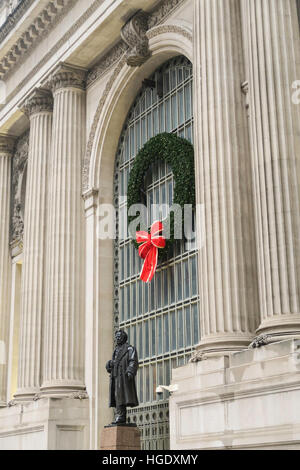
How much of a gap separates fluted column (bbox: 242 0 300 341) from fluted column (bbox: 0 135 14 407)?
15128mm

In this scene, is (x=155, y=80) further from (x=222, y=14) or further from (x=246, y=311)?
(x=246, y=311)

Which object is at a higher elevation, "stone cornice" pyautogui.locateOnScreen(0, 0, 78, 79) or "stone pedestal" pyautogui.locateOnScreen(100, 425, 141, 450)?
"stone cornice" pyautogui.locateOnScreen(0, 0, 78, 79)

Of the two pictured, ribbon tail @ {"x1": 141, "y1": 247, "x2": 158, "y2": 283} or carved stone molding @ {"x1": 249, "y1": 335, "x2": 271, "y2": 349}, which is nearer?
carved stone molding @ {"x1": 249, "y1": 335, "x2": 271, "y2": 349}

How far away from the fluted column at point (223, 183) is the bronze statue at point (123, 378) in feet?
6.44

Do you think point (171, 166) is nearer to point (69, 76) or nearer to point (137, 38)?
point (137, 38)

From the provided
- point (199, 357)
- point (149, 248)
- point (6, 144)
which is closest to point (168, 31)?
point (149, 248)

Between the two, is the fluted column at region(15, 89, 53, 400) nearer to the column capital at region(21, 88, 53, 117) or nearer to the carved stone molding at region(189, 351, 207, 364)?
the column capital at region(21, 88, 53, 117)

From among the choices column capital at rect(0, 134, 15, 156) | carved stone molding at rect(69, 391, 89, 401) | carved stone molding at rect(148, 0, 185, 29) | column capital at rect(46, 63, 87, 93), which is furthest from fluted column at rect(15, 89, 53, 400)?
carved stone molding at rect(148, 0, 185, 29)

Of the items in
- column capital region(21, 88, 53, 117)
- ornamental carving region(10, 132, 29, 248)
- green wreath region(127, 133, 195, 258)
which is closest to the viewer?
green wreath region(127, 133, 195, 258)

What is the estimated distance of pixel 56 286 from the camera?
22406 millimetres

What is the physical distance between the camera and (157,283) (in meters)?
20.2

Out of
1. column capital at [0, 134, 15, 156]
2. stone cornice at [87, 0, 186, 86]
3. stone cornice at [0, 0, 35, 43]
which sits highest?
stone cornice at [0, 0, 35, 43]

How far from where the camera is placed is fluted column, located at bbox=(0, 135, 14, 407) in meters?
27.4

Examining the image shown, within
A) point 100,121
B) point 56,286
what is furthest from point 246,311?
point 100,121
